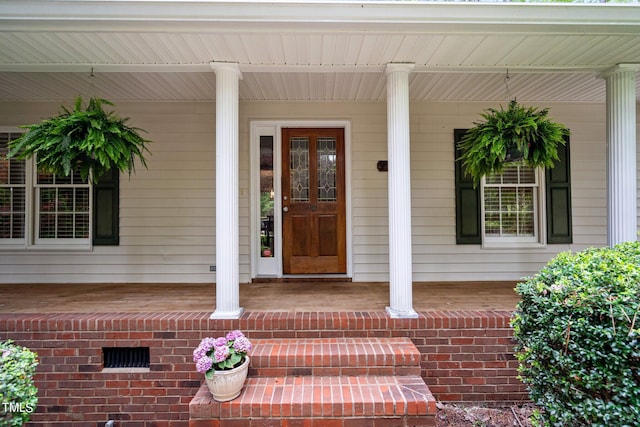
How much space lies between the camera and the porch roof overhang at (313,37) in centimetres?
240

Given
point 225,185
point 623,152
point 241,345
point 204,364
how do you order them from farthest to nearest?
point 623,152
point 225,185
point 241,345
point 204,364

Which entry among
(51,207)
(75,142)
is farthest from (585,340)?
(51,207)

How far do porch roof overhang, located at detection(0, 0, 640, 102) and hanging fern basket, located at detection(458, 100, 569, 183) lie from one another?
19.5 inches

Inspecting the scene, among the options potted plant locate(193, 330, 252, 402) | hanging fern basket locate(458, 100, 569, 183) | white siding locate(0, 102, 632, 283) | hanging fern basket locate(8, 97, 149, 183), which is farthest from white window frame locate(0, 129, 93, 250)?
hanging fern basket locate(458, 100, 569, 183)

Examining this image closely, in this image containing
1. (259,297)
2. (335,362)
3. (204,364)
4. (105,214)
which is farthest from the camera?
(105,214)

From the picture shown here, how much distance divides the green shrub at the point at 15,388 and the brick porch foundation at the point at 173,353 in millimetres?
917

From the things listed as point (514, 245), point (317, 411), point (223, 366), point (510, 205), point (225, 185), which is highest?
point (225, 185)

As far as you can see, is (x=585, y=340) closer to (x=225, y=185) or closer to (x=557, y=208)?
(x=225, y=185)

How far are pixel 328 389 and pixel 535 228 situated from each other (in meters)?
3.62

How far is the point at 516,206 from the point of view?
444cm

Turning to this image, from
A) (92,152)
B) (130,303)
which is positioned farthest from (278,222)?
(92,152)

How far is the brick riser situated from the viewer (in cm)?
215

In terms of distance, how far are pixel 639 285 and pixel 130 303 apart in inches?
152

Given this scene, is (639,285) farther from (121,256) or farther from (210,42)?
(121,256)
